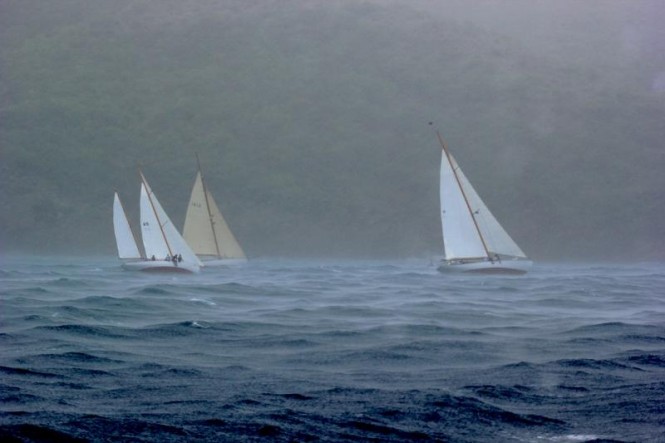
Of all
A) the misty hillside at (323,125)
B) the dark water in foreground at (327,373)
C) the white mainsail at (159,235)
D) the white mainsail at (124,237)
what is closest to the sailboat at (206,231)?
the white mainsail at (124,237)

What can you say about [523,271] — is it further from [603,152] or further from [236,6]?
[236,6]

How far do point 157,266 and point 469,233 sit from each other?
614 inches

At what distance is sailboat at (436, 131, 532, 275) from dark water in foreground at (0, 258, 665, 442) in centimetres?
2027

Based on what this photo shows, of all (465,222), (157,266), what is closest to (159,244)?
(157,266)

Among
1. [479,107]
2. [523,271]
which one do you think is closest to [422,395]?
[523,271]

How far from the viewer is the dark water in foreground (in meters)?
9.33

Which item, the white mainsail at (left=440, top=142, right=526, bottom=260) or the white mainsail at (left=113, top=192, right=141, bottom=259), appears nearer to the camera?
the white mainsail at (left=440, top=142, right=526, bottom=260)

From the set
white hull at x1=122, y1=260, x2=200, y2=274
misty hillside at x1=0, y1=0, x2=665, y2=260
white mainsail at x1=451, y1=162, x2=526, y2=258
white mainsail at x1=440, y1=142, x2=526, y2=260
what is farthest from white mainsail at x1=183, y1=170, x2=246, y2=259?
misty hillside at x1=0, y1=0, x2=665, y2=260

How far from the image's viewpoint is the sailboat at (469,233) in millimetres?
41062

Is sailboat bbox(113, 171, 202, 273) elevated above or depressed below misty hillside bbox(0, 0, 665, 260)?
below

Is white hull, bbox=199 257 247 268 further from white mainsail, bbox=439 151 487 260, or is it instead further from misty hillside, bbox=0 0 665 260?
misty hillside, bbox=0 0 665 260

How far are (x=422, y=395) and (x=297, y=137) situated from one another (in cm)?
9058

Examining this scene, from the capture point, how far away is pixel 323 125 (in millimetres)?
101688

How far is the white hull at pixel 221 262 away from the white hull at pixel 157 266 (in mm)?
5942
